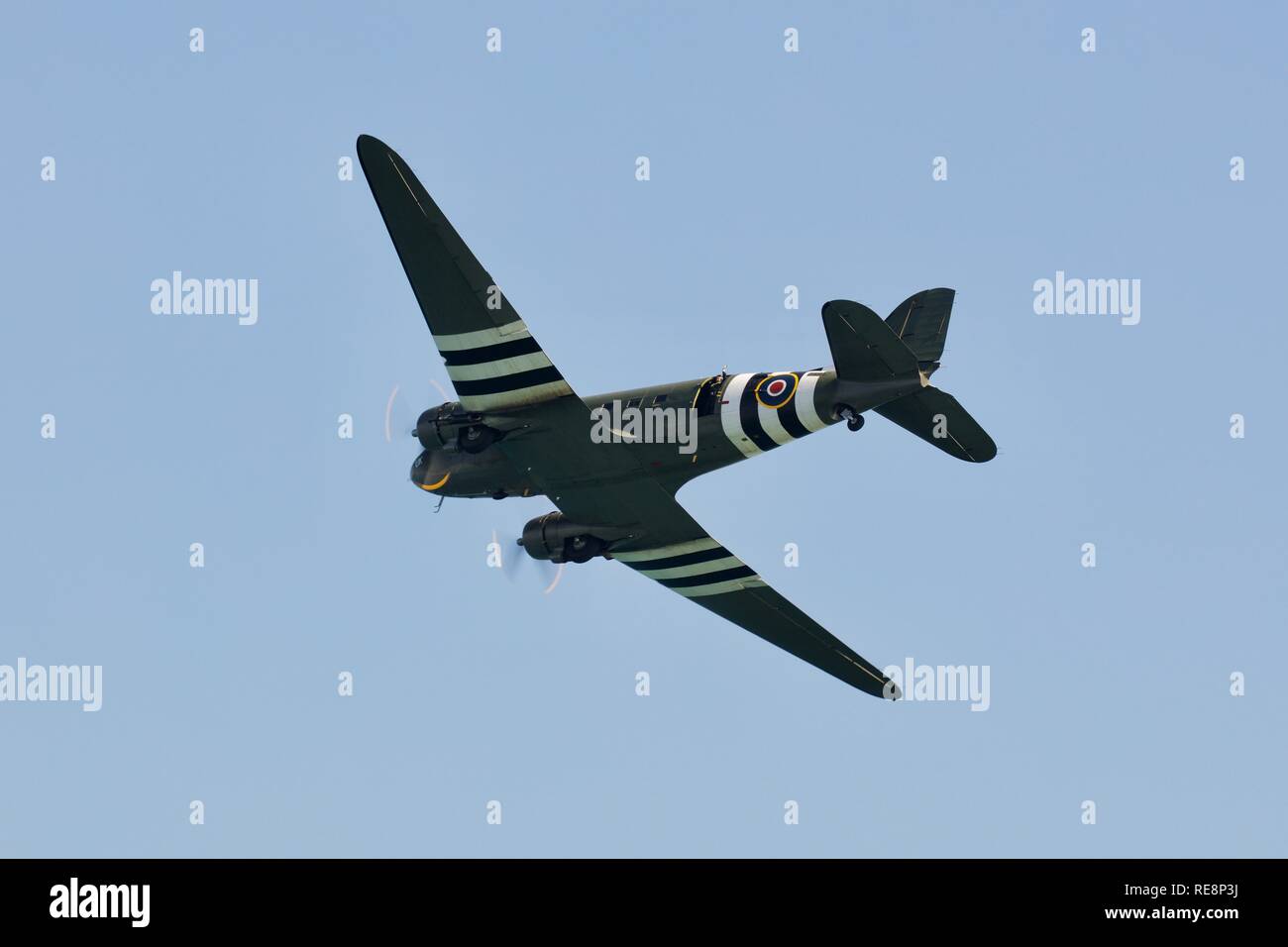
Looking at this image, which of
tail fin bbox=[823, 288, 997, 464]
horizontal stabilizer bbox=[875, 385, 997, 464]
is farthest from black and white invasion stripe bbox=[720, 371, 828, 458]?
horizontal stabilizer bbox=[875, 385, 997, 464]

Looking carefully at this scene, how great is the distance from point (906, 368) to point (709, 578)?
10508mm

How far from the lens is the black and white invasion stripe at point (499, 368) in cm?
4572

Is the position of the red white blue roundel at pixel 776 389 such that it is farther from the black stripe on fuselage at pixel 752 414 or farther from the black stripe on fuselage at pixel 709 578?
the black stripe on fuselage at pixel 709 578

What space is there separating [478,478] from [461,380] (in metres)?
4.03

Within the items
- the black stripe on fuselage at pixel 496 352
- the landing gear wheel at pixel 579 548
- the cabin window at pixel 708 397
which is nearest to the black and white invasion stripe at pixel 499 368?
the black stripe on fuselage at pixel 496 352

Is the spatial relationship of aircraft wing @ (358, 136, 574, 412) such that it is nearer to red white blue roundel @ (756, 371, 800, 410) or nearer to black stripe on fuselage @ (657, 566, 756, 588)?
red white blue roundel @ (756, 371, 800, 410)

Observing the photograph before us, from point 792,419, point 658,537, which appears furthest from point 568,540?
point 792,419

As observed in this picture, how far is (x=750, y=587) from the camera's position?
52469 millimetres

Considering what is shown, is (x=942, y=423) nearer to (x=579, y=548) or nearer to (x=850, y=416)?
(x=850, y=416)

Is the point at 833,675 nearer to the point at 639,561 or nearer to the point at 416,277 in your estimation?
the point at 639,561

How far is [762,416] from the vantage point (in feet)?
153
